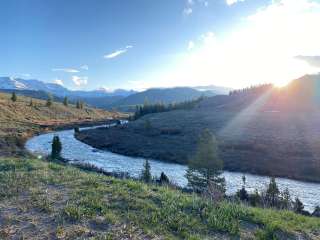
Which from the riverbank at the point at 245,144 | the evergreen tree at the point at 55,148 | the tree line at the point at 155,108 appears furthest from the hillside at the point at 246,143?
the tree line at the point at 155,108

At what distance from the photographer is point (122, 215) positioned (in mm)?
11602

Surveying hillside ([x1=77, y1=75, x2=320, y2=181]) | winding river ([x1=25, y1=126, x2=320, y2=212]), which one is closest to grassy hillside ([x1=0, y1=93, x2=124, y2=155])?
winding river ([x1=25, y1=126, x2=320, y2=212])

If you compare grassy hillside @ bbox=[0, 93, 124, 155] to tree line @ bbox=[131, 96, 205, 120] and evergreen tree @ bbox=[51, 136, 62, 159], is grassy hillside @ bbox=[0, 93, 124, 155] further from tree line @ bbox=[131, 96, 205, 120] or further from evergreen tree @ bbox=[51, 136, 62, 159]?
Answer: tree line @ bbox=[131, 96, 205, 120]

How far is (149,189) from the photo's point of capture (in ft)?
51.9

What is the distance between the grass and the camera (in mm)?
10367

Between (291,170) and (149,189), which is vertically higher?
(149,189)

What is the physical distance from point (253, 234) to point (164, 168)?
153 ft

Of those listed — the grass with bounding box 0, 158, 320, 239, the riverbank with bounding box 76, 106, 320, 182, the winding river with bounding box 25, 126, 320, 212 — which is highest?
the grass with bounding box 0, 158, 320, 239

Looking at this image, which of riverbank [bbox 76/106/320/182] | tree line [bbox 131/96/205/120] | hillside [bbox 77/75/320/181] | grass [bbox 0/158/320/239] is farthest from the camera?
tree line [bbox 131/96/205/120]

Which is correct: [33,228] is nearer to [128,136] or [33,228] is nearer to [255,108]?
[128,136]

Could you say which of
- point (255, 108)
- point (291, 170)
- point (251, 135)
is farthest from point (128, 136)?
point (255, 108)

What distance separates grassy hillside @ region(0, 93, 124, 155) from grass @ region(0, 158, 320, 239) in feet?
202

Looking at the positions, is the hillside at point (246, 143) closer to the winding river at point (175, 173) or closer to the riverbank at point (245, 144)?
the riverbank at point (245, 144)

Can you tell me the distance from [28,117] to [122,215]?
13470cm
